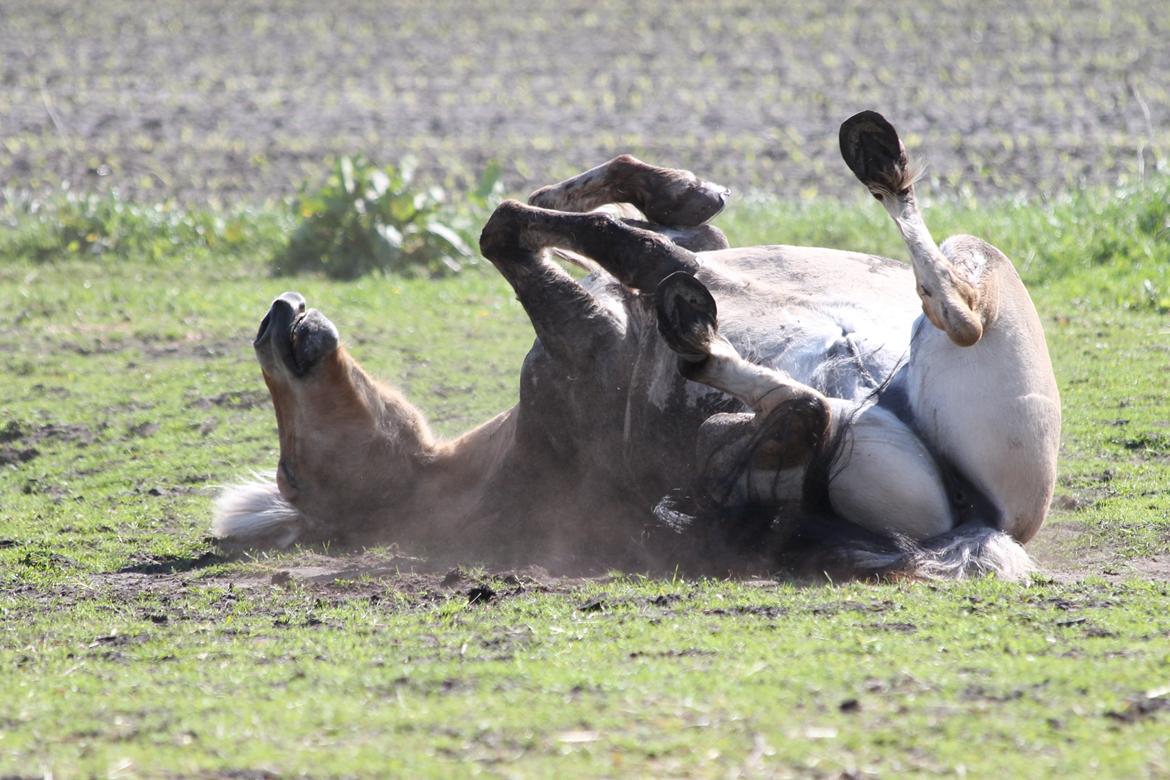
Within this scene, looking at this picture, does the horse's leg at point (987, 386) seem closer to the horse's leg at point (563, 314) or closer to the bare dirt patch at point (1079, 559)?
the bare dirt patch at point (1079, 559)

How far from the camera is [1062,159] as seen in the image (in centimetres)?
1408

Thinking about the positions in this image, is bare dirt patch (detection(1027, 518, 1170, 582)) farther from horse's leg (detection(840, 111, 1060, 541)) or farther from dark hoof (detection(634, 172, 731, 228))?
dark hoof (detection(634, 172, 731, 228))

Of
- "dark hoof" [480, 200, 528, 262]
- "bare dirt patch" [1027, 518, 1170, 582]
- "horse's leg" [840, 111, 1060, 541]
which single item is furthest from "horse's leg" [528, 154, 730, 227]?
"bare dirt patch" [1027, 518, 1170, 582]

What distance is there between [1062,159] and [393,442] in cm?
1036

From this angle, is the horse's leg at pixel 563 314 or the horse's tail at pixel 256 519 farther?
the horse's tail at pixel 256 519

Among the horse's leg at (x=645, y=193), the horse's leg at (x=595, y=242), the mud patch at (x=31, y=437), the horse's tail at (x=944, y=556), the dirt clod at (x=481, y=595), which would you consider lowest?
the mud patch at (x=31, y=437)

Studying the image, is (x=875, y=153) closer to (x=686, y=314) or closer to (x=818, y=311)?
(x=818, y=311)

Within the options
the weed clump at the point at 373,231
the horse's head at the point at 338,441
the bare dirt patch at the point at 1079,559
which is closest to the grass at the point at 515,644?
the bare dirt patch at the point at 1079,559

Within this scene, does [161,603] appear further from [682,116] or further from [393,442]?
[682,116]

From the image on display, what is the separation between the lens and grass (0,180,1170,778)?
271 centimetres

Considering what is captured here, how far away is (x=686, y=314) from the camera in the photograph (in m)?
4.36

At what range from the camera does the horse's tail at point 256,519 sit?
212 inches

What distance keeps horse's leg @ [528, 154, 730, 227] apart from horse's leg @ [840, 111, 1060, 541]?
1.57 meters

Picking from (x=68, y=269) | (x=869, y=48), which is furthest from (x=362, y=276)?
(x=869, y=48)
